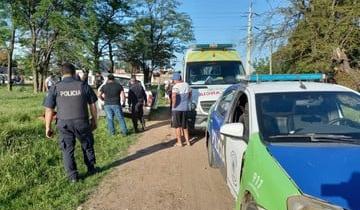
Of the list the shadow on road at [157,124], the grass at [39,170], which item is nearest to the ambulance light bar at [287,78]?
the grass at [39,170]

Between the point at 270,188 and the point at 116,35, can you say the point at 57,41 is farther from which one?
the point at 270,188

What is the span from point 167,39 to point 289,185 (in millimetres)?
55249

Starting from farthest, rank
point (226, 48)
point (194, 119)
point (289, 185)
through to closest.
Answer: point (226, 48), point (194, 119), point (289, 185)

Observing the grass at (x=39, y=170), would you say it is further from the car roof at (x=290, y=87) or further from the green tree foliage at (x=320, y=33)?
the green tree foliage at (x=320, y=33)

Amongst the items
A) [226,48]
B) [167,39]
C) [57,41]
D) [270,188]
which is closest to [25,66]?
[57,41]

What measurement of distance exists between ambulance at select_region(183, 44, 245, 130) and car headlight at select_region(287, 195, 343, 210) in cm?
895

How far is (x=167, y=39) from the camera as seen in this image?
191 feet

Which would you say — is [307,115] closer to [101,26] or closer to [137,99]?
[137,99]

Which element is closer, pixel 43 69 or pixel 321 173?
pixel 321 173

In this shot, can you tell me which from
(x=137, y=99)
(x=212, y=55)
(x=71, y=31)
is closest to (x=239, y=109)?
(x=212, y=55)

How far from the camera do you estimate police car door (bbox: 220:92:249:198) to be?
514 centimetres

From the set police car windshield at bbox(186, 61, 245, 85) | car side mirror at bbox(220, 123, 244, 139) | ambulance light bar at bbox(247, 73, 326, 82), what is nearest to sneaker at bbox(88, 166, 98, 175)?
ambulance light bar at bbox(247, 73, 326, 82)

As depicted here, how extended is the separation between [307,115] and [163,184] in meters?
3.02

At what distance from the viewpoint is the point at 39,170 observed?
8.23 metres
